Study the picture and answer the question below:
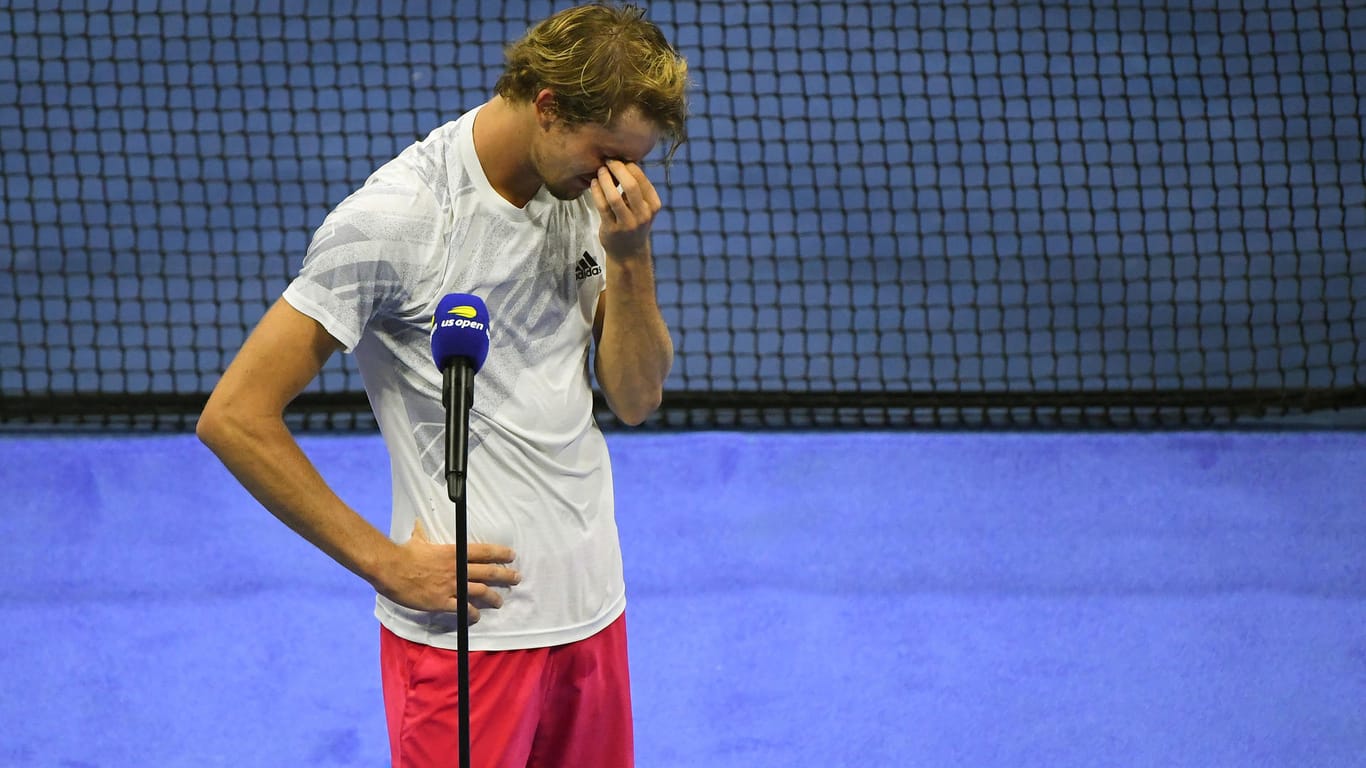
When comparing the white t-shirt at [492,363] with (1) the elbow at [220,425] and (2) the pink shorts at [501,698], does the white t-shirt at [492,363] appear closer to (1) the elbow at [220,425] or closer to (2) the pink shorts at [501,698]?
(2) the pink shorts at [501,698]

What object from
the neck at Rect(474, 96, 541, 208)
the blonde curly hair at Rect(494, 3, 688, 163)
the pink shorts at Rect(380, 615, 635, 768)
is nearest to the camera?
the blonde curly hair at Rect(494, 3, 688, 163)

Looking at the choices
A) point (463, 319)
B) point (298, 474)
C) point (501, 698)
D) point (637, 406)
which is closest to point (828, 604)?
point (637, 406)

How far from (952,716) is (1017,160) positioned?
3776 millimetres

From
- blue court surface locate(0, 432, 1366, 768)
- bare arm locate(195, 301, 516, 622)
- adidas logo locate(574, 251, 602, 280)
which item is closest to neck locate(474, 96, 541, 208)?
adidas logo locate(574, 251, 602, 280)

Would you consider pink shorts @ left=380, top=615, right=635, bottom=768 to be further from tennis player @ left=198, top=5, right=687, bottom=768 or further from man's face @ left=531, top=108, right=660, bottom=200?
man's face @ left=531, top=108, right=660, bottom=200

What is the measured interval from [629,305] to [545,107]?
0.31 metres

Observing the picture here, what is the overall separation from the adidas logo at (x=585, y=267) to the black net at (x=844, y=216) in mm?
3312

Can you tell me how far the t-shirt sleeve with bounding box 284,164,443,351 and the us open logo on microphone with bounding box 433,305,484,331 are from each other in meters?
0.26

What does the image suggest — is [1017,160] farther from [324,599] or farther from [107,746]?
[107,746]

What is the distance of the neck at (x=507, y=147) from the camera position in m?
1.85

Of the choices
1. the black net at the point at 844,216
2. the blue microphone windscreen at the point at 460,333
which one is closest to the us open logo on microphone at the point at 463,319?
the blue microphone windscreen at the point at 460,333

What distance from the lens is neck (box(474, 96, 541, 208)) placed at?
185cm

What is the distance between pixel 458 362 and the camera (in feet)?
→ 5.10

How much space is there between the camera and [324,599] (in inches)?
168
